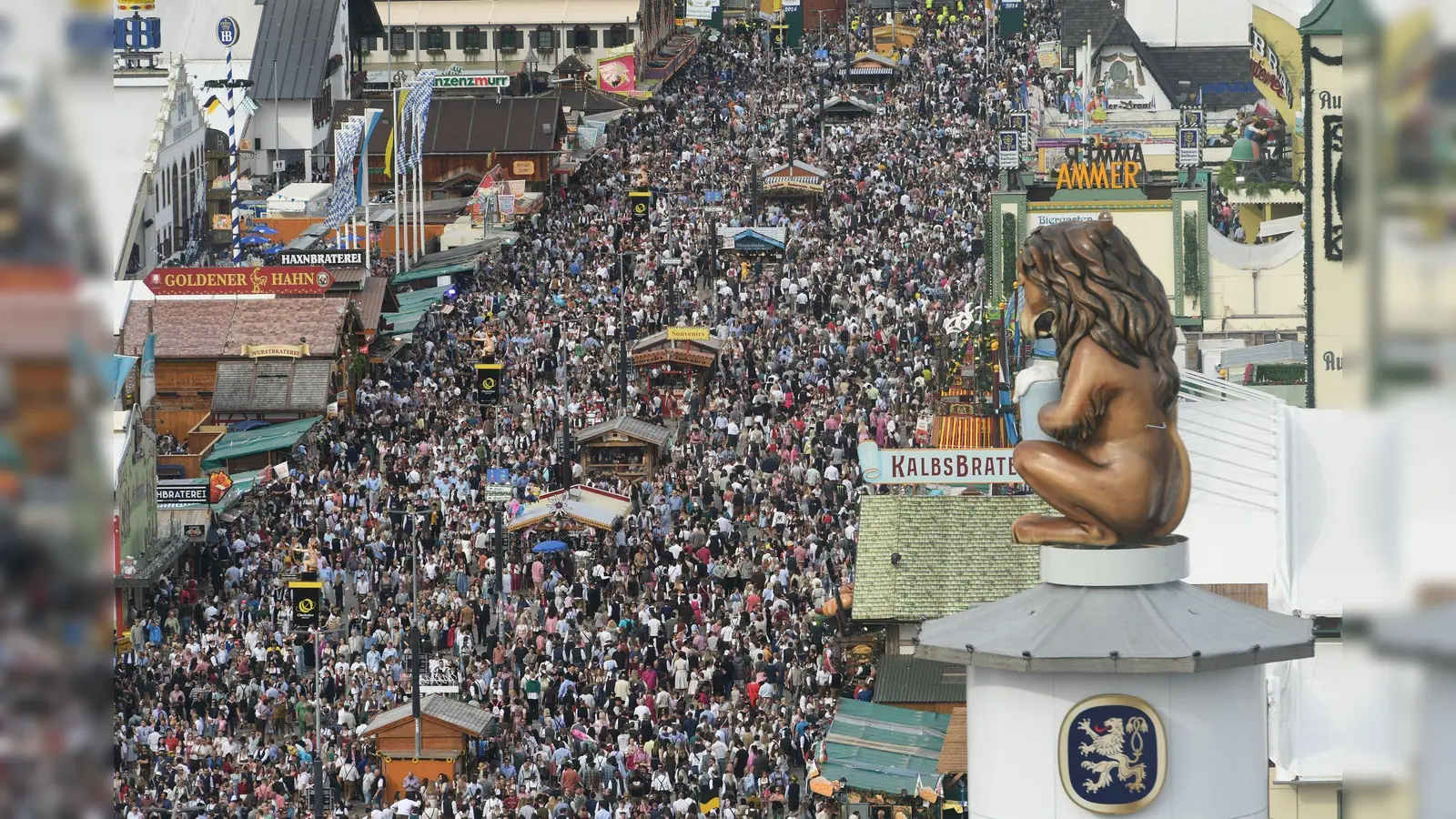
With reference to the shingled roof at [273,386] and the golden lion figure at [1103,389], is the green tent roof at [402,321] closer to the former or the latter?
the shingled roof at [273,386]

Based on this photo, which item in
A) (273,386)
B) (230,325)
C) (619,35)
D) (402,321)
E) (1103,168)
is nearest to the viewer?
(1103,168)

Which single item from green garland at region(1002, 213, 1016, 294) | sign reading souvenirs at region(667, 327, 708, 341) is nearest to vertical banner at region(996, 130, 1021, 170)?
green garland at region(1002, 213, 1016, 294)

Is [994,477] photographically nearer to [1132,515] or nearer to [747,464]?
[747,464]

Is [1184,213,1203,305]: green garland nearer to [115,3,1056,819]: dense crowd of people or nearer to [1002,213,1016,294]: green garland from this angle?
[1002,213,1016,294]: green garland

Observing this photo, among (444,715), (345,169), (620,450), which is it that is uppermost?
(345,169)

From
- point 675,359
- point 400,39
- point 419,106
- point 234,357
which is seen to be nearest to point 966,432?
point 675,359

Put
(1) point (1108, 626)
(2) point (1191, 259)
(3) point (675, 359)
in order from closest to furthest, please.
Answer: (1) point (1108, 626), (2) point (1191, 259), (3) point (675, 359)

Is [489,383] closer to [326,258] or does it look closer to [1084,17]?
[326,258]

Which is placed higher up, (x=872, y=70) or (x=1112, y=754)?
(x=872, y=70)
